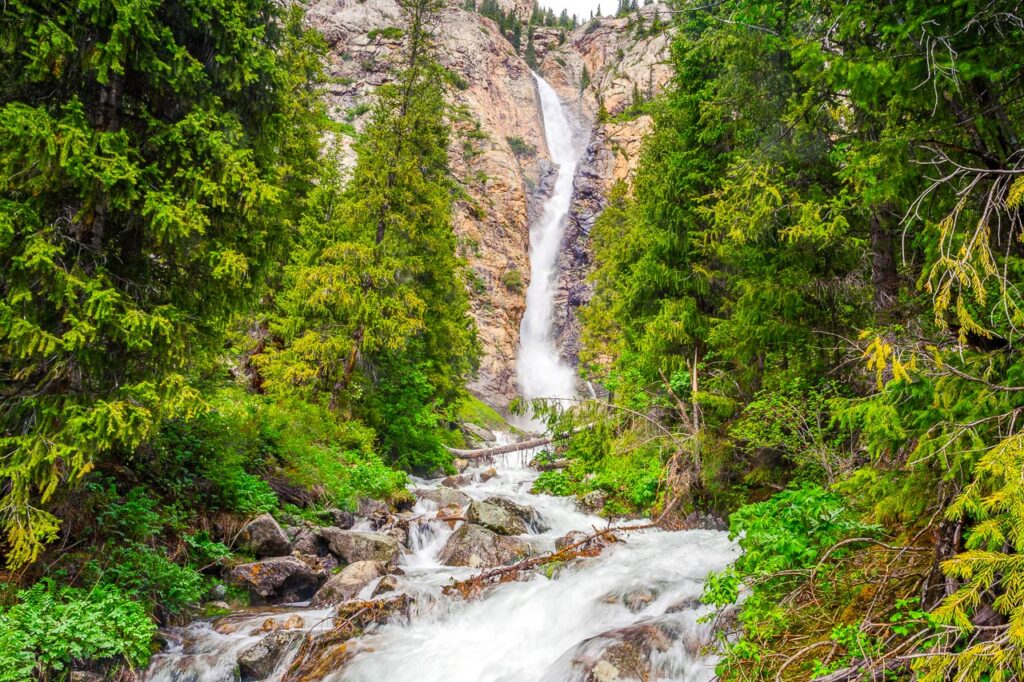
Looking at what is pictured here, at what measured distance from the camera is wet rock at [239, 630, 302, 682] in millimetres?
6062

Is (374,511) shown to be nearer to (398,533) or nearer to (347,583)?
(398,533)

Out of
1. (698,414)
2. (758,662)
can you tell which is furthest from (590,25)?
(758,662)

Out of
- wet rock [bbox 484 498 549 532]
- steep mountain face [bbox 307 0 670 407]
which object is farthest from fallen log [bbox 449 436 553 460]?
steep mountain face [bbox 307 0 670 407]

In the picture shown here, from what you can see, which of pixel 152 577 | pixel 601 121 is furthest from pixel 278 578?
pixel 601 121

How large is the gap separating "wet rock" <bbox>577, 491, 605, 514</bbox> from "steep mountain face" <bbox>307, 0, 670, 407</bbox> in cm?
2686

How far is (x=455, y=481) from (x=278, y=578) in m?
10.5

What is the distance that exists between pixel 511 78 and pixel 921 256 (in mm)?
77304

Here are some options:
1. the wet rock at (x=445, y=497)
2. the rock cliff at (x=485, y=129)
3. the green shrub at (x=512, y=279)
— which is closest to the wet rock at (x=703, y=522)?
the wet rock at (x=445, y=497)

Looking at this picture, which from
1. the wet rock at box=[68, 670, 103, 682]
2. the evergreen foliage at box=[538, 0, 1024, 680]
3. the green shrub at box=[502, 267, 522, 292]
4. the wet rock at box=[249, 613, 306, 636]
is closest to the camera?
the evergreen foliage at box=[538, 0, 1024, 680]

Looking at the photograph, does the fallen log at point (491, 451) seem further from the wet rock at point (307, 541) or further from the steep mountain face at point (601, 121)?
the steep mountain face at point (601, 121)

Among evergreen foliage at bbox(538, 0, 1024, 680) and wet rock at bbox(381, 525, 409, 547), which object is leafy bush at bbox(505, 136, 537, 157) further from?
wet rock at bbox(381, 525, 409, 547)

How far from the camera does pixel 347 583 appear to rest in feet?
26.7

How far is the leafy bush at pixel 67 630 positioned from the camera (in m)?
4.84

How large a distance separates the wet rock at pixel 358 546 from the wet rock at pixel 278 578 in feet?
2.74
